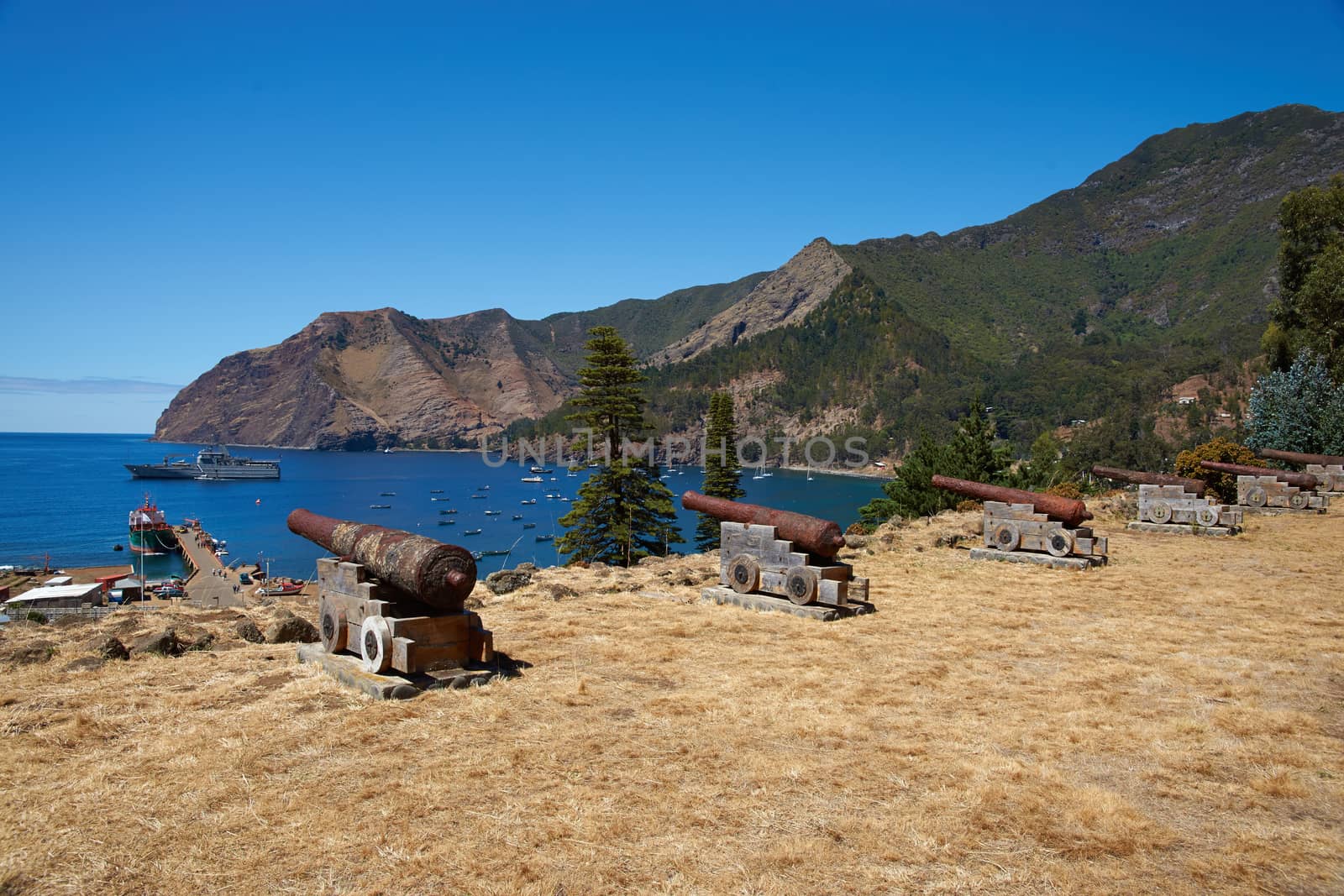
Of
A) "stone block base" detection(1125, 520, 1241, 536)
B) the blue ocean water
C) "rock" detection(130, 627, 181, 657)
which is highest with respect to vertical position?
"rock" detection(130, 627, 181, 657)

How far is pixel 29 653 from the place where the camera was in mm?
8078

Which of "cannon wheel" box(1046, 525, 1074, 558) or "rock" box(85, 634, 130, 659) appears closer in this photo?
"rock" box(85, 634, 130, 659)

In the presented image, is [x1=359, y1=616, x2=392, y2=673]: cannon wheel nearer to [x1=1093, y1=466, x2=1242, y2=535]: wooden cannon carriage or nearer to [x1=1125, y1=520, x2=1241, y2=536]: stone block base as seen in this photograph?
[x1=1093, y1=466, x2=1242, y2=535]: wooden cannon carriage

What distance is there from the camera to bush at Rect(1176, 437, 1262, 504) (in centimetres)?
2608

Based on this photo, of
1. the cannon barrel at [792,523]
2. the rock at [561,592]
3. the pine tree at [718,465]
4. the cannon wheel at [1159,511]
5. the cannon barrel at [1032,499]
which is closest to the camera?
the cannon barrel at [792,523]

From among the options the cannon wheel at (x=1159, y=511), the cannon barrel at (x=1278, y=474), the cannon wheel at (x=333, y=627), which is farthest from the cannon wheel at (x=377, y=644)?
the cannon barrel at (x=1278, y=474)

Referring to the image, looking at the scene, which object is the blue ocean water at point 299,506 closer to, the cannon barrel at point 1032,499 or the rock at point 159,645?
the cannon barrel at point 1032,499

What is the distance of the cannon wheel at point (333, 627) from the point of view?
26.1 feet

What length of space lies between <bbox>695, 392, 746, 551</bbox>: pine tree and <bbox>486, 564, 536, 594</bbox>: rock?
71.4 feet

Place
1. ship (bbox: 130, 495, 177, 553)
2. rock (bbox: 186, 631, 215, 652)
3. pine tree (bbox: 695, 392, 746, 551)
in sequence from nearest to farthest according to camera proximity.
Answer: rock (bbox: 186, 631, 215, 652), pine tree (bbox: 695, 392, 746, 551), ship (bbox: 130, 495, 177, 553)

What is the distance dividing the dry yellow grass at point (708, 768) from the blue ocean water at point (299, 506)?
4166cm

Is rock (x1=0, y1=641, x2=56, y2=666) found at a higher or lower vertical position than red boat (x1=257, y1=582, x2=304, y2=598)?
higher

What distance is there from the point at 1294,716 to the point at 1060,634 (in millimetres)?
3349

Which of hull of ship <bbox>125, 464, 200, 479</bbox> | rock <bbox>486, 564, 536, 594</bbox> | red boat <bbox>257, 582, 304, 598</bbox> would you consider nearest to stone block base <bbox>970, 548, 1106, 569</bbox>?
rock <bbox>486, 564, 536, 594</bbox>
